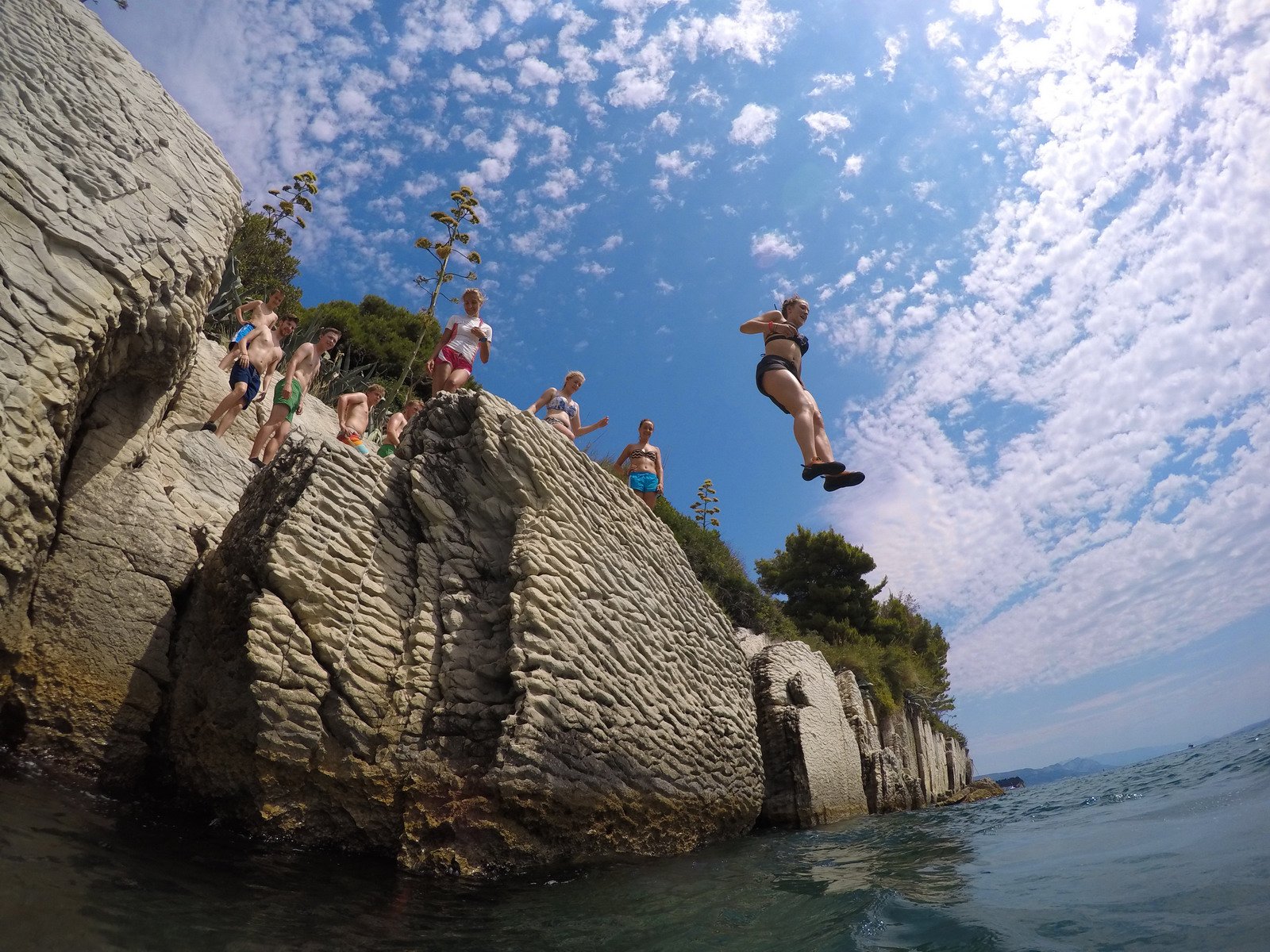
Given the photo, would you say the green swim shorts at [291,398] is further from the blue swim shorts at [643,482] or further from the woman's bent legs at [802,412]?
the woman's bent legs at [802,412]

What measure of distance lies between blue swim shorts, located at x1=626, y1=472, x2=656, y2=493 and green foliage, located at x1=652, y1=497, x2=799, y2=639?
6.19 meters

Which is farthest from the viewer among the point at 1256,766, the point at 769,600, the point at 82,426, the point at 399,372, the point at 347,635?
the point at 399,372

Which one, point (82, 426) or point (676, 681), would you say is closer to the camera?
point (82, 426)

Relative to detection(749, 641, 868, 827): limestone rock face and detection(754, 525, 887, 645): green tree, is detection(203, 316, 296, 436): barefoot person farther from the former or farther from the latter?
detection(754, 525, 887, 645): green tree

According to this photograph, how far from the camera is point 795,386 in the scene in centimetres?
581

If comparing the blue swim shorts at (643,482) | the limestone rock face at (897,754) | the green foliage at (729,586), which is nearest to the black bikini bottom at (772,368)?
the blue swim shorts at (643,482)

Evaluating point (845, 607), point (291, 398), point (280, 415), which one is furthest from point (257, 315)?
point (845, 607)

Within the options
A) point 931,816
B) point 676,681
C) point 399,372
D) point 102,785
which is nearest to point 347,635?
point 102,785

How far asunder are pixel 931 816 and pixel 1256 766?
342 cm

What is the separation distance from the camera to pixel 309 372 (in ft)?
27.3

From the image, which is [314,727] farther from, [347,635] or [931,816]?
[931,816]

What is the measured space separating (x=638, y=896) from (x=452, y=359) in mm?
5240

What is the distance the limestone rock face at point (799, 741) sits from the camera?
7938 millimetres

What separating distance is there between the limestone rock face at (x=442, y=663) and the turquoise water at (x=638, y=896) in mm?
338
